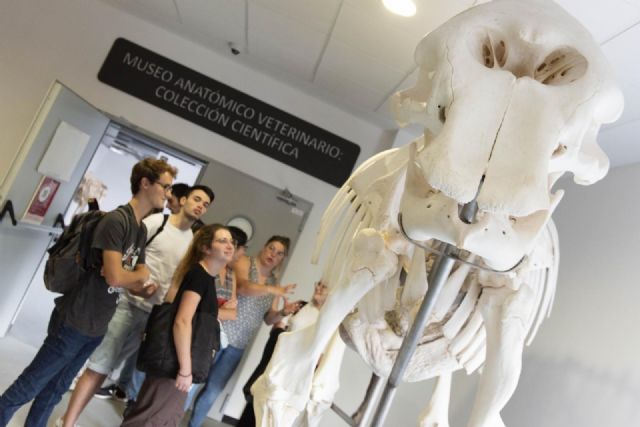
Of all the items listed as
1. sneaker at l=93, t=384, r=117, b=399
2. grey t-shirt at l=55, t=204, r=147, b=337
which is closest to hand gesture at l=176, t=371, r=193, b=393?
grey t-shirt at l=55, t=204, r=147, b=337

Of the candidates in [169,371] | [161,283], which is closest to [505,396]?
[169,371]

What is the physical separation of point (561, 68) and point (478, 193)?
34 cm

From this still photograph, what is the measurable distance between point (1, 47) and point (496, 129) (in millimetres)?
4409

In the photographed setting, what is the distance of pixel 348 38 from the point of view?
10.9ft

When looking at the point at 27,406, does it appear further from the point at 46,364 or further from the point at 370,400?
the point at 370,400

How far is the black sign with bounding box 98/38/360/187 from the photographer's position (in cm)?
445

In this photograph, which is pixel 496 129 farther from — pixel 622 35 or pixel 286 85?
pixel 286 85

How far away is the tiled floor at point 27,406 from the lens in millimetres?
3232

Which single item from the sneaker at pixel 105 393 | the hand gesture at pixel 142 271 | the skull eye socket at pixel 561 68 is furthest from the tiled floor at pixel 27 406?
the skull eye socket at pixel 561 68

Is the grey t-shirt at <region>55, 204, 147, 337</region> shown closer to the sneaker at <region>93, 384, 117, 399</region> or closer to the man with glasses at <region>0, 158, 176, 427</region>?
the man with glasses at <region>0, 158, 176, 427</region>

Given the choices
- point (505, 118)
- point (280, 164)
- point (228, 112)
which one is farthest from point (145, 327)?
point (228, 112)

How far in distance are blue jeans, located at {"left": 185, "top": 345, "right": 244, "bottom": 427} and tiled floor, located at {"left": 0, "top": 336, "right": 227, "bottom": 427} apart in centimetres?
35

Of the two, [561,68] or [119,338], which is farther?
[119,338]

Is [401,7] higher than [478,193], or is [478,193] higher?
[401,7]
